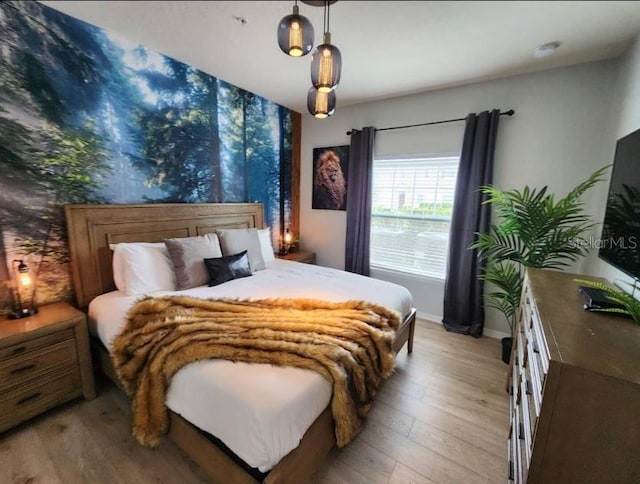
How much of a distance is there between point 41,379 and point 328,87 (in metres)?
2.27

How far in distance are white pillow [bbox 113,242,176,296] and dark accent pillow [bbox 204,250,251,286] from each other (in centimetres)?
28

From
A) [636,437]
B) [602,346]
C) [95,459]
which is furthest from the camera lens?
[95,459]

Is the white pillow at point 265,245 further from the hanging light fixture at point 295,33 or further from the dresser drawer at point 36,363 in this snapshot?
the hanging light fixture at point 295,33

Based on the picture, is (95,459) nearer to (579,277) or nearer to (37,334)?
(37,334)

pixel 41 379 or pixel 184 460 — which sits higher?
pixel 41 379

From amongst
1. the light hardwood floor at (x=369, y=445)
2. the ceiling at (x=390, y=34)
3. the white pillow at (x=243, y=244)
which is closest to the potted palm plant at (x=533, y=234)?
the light hardwood floor at (x=369, y=445)

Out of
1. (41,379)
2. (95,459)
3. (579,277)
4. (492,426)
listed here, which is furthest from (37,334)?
(579,277)

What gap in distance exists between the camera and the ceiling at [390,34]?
1.29 m

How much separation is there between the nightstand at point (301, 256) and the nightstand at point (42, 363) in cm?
206

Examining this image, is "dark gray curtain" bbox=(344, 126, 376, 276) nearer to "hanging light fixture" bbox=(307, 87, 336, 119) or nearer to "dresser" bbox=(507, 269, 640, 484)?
"hanging light fixture" bbox=(307, 87, 336, 119)

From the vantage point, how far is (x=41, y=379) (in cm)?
157

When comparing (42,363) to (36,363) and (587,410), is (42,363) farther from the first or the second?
(587,410)

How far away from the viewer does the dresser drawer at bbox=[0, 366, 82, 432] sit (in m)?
1.46

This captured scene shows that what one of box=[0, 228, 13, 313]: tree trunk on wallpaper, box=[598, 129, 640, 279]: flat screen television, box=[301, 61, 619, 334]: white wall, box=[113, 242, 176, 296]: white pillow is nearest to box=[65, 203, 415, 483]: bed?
box=[113, 242, 176, 296]: white pillow
